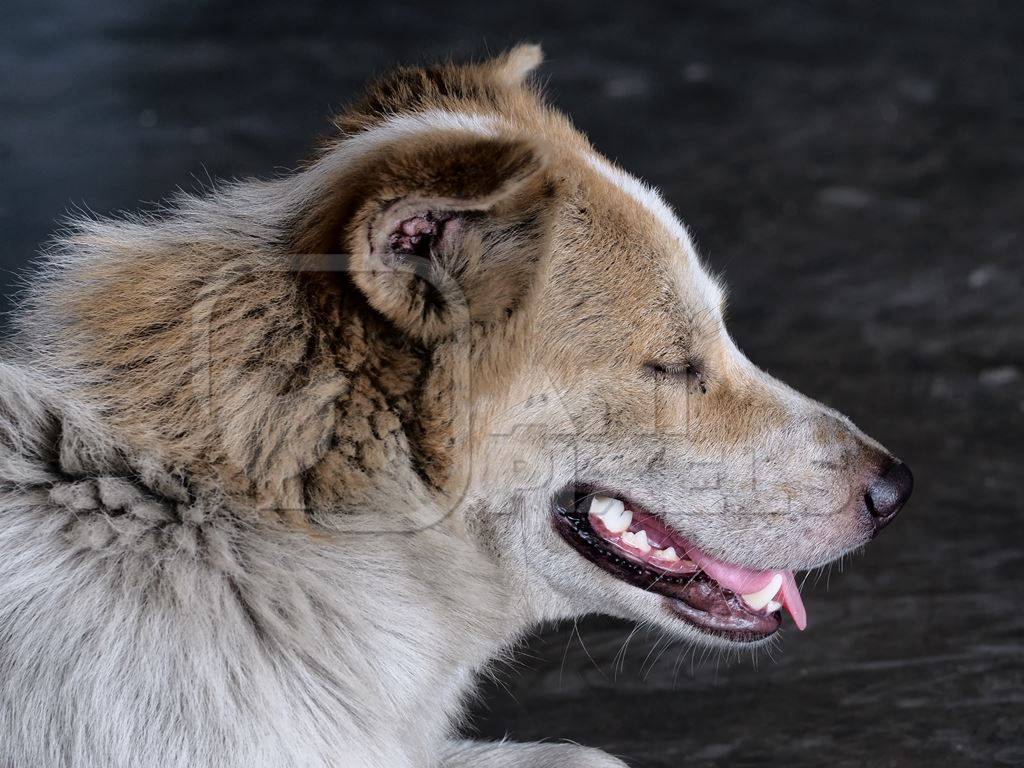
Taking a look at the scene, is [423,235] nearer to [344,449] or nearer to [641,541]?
[344,449]

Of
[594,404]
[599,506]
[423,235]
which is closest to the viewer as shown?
[423,235]

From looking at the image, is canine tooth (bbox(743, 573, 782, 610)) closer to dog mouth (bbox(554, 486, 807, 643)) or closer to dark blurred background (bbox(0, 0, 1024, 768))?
dog mouth (bbox(554, 486, 807, 643))

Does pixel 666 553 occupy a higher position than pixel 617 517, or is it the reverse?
pixel 617 517

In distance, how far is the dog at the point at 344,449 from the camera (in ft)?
8.76

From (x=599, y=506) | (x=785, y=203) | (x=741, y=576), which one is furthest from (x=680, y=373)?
(x=785, y=203)

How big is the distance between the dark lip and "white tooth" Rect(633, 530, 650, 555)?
42 millimetres

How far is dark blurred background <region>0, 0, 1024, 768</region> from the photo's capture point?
164 inches

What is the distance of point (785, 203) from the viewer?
24.0 ft

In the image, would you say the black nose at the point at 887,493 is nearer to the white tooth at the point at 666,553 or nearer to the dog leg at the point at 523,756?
the white tooth at the point at 666,553

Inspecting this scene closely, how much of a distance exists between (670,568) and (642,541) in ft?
0.33

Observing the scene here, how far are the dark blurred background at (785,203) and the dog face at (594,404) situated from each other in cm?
88

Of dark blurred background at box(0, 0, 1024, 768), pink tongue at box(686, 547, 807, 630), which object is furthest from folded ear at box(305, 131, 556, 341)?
dark blurred background at box(0, 0, 1024, 768)

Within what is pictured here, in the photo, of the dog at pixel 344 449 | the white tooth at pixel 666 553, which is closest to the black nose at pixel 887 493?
the dog at pixel 344 449

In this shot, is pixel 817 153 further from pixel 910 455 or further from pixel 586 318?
pixel 586 318
